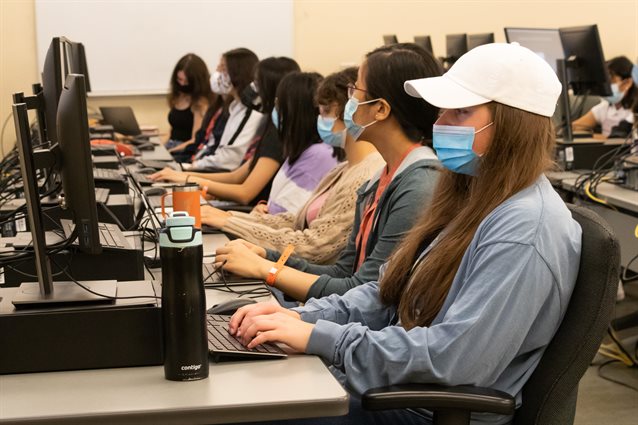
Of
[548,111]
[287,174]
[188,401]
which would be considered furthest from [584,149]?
[188,401]

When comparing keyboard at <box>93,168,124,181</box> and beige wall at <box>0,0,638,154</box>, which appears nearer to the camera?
keyboard at <box>93,168,124,181</box>

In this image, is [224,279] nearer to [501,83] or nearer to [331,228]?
[331,228]

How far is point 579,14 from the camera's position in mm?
7781

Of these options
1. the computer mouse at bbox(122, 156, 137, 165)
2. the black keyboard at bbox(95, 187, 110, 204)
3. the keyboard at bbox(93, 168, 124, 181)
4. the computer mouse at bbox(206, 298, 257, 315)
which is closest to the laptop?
the computer mouse at bbox(122, 156, 137, 165)

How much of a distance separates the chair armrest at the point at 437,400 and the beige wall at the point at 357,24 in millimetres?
6102

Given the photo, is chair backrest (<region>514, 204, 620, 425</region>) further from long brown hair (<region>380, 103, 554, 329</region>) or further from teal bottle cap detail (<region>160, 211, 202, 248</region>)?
teal bottle cap detail (<region>160, 211, 202, 248</region>)

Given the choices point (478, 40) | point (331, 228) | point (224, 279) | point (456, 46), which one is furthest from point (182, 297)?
point (456, 46)

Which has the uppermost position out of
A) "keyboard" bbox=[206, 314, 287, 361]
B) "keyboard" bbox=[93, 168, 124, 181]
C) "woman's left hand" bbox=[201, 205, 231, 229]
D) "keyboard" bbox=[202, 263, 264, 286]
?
"keyboard" bbox=[206, 314, 287, 361]

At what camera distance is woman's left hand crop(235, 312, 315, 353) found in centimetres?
157

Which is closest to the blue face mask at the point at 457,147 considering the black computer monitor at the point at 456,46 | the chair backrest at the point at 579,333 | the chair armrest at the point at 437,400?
the chair backrest at the point at 579,333

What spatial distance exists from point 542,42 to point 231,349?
13.7ft

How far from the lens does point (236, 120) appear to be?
4957 mm

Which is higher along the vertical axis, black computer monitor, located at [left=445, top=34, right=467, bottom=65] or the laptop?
black computer monitor, located at [left=445, top=34, right=467, bottom=65]

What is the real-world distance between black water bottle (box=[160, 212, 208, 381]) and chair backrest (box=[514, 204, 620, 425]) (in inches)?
23.7
